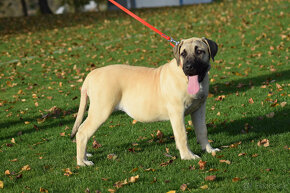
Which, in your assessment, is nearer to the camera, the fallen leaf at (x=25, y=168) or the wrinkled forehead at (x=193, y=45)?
the wrinkled forehead at (x=193, y=45)

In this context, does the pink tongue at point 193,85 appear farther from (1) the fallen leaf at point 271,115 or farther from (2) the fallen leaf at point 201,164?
(1) the fallen leaf at point 271,115

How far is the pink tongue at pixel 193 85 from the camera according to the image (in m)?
5.24

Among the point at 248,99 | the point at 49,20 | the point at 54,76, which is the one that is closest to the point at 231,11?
the point at 49,20

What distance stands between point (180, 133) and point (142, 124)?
2.31 meters

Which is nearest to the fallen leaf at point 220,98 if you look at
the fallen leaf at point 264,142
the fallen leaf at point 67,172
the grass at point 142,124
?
the grass at point 142,124

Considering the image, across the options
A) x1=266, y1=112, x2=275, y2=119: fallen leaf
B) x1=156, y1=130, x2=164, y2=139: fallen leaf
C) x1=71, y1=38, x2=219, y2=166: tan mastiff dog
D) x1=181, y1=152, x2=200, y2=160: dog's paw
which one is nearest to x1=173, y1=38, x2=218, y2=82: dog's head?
x1=71, y1=38, x2=219, y2=166: tan mastiff dog

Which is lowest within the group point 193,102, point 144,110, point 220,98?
point 220,98

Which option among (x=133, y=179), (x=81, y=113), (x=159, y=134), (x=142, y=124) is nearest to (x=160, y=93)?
(x=81, y=113)

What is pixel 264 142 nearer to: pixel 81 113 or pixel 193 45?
pixel 193 45

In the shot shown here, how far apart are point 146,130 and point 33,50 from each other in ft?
41.1

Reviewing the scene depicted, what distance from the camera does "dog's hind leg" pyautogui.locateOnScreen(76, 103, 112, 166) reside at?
18.4ft

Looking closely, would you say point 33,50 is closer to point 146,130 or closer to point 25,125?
point 25,125

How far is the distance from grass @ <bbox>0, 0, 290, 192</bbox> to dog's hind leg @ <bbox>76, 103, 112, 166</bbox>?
0.62 ft

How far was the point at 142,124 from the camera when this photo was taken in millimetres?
7785
